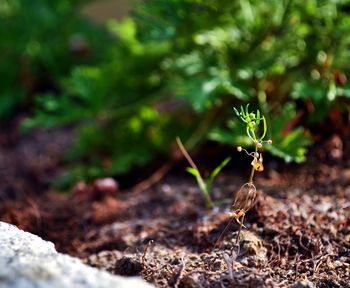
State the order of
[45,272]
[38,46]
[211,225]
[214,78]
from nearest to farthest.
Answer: [45,272] < [211,225] < [214,78] < [38,46]

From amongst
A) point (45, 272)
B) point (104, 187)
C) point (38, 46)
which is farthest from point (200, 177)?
point (38, 46)

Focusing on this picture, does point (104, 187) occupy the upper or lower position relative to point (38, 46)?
lower

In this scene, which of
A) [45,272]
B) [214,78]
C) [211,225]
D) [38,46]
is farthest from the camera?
[38,46]

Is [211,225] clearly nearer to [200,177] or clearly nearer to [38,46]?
[200,177]

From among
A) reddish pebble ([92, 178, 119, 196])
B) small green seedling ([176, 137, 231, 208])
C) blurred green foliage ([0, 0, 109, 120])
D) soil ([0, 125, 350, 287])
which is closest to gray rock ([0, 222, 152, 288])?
soil ([0, 125, 350, 287])

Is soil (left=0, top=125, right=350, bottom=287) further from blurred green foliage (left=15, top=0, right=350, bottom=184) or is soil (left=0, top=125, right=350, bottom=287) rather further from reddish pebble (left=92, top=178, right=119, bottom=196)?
blurred green foliage (left=15, top=0, right=350, bottom=184)

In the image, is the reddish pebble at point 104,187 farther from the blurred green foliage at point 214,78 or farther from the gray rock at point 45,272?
the gray rock at point 45,272

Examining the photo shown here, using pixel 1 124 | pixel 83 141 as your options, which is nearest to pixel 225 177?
pixel 83 141
